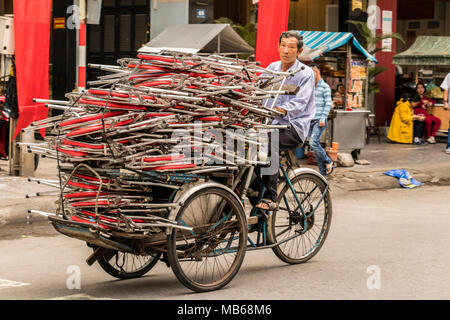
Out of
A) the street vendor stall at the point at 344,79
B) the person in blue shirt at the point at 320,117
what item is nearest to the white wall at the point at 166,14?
the street vendor stall at the point at 344,79

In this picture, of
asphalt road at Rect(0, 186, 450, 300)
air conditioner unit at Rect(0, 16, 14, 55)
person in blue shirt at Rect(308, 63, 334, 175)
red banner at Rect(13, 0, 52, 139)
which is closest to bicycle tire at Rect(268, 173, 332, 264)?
asphalt road at Rect(0, 186, 450, 300)

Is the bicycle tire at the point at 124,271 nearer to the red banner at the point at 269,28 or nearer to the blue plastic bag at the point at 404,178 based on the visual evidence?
the red banner at the point at 269,28

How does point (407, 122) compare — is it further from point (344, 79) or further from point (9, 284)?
point (9, 284)

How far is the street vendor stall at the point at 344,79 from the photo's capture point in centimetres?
1438

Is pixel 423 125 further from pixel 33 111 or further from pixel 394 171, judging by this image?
pixel 33 111

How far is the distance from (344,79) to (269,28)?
511cm

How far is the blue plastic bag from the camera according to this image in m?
12.4

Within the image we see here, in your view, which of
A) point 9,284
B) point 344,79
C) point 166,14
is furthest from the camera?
point 166,14

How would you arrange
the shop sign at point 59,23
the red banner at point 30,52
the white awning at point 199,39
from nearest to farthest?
the red banner at point 30,52, the white awning at point 199,39, the shop sign at point 59,23

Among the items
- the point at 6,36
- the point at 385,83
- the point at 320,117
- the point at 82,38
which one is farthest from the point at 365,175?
the point at 385,83

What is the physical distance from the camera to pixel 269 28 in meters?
10.6

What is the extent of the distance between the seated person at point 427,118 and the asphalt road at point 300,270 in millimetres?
9902

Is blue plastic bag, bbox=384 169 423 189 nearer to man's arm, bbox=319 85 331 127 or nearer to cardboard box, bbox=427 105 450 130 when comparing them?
man's arm, bbox=319 85 331 127

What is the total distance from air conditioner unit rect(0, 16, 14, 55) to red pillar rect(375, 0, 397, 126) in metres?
11.9
